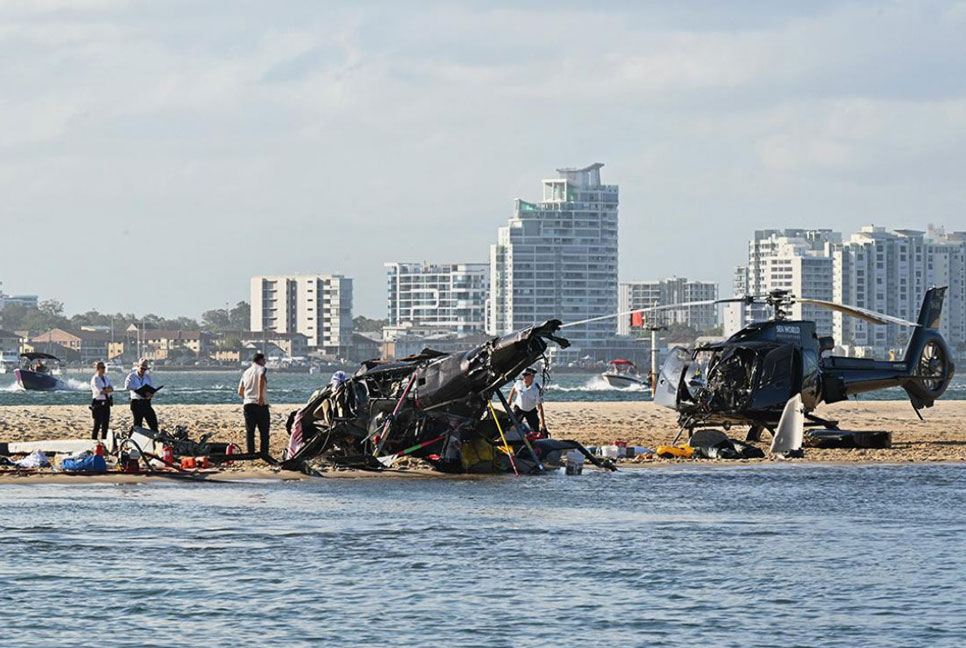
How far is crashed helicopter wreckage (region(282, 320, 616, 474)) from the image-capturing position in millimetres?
23000

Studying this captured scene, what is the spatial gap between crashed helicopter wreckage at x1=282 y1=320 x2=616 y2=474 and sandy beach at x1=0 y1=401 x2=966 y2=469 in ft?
4.94

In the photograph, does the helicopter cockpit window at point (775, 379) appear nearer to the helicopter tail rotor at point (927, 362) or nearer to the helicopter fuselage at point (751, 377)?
the helicopter fuselage at point (751, 377)

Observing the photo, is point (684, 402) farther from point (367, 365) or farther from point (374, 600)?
point (374, 600)

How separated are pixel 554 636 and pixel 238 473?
37.9 ft

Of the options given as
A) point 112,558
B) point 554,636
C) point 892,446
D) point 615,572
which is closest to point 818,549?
point 615,572

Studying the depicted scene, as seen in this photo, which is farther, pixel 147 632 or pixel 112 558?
pixel 112 558

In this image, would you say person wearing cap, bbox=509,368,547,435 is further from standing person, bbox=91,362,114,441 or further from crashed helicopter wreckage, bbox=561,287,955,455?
standing person, bbox=91,362,114,441

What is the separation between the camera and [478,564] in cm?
1617

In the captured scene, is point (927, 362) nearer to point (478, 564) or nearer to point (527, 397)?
point (527, 397)

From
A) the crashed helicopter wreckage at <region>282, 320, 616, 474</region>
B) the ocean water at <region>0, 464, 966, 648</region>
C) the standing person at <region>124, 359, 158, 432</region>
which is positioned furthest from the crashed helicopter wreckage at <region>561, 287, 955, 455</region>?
the standing person at <region>124, 359, 158, 432</region>

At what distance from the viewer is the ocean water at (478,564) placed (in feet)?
43.2

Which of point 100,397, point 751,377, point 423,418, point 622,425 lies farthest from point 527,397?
point 622,425

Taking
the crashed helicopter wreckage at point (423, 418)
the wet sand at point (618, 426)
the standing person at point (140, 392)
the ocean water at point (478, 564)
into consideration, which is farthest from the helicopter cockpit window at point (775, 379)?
the standing person at point (140, 392)

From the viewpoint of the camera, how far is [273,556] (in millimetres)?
16406
